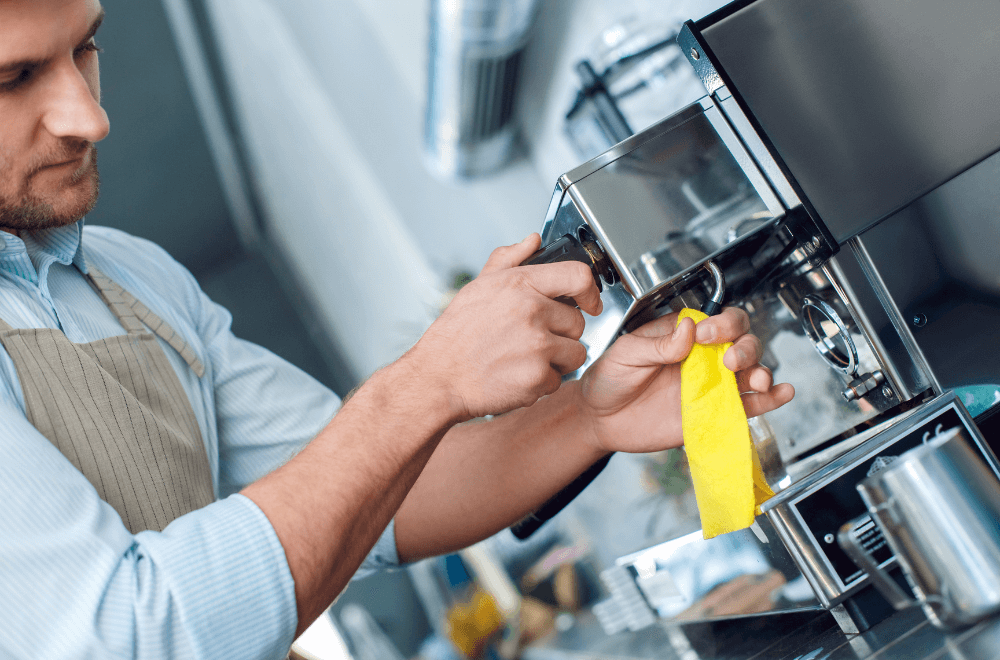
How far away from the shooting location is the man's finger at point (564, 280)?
0.59 m

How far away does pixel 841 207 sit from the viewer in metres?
0.61

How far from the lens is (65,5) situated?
2.10ft

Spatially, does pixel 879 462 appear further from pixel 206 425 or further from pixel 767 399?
pixel 206 425

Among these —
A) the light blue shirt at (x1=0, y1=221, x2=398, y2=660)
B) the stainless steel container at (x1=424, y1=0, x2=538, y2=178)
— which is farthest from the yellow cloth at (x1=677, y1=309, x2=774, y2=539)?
the stainless steel container at (x1=424, y1=0, x2=538, y2=178)

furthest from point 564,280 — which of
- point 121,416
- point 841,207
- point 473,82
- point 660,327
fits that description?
point 473,82

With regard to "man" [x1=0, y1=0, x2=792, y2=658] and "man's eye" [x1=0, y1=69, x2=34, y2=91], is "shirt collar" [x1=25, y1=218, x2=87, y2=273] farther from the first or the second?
"man's eye" [x1=0, y1=69, x2=34, y2=91]

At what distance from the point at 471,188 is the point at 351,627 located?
5.54 ft

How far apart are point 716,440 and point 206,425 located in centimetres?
63

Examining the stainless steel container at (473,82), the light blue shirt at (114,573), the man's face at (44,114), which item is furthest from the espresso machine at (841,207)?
the stainless steel container at (473,82)

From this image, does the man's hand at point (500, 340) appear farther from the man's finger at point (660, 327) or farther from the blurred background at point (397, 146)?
the blurred background at point (397, 146)

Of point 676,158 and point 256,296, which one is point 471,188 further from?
point 256,296

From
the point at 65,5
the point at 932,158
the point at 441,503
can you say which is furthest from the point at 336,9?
the point at 932,158

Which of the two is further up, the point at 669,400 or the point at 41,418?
the point at 41,418

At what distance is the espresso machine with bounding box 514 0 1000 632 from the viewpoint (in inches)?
23.6
